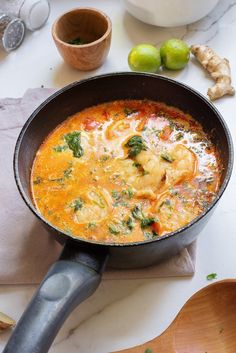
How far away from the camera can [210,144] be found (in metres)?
1.48

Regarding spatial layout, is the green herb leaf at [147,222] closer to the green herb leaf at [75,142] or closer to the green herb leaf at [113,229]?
the green herb leaf at [113,229]

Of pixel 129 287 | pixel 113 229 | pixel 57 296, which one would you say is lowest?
pixel 129 287

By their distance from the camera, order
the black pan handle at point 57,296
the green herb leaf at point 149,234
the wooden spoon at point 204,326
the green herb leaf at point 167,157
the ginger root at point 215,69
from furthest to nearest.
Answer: the ginger root at point 215,69, the green herb leaf at point 167,157, the green herb leaf at point 149,234, the wooden spoon at point 204,326, the black pan handle at point 57,296

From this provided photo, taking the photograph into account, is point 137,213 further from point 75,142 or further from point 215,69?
point 215,69

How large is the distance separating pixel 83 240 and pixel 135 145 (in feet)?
1.35

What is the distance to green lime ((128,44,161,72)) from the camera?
1.73 m

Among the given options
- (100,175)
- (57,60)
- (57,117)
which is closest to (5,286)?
(100,175)

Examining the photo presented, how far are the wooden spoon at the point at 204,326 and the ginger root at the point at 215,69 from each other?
70 cm

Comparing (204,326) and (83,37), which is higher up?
(83,37)

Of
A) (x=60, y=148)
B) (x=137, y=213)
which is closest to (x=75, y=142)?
(x=60, y=148)

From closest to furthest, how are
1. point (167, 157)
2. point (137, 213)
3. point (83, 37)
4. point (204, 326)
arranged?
1. point (204, 326)
2. point (137, 213)
3. point (167, 157)
4. point (83, 37)

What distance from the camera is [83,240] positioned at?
3.70 feet

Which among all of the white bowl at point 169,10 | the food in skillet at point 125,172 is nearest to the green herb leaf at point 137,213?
the food in skillet at point 125,172

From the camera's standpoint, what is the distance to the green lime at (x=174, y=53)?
1.75 metres
